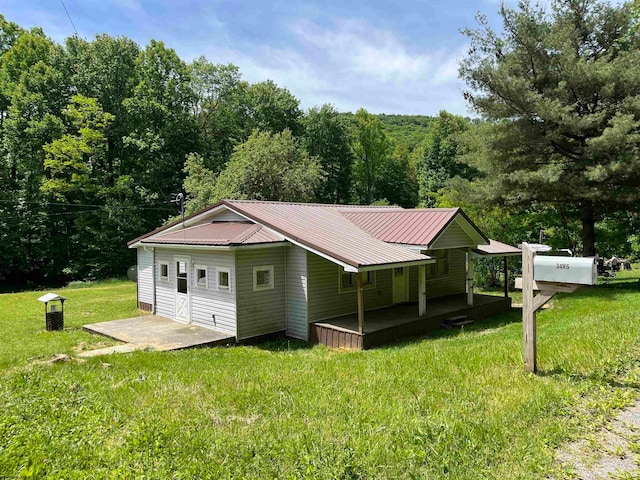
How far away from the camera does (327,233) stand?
42.3 ft

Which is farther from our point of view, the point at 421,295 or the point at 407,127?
the point at 407,127

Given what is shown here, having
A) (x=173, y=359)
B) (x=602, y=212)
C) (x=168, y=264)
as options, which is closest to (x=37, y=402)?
(x=173, y=359)

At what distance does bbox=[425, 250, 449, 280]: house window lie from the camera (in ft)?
52.7

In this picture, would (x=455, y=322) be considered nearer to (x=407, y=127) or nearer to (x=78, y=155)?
(x=78, y=155)

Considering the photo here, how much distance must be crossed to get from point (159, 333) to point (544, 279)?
9.79m

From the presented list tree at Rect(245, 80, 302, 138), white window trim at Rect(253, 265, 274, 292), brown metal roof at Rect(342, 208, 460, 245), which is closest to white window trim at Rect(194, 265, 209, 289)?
white window trim at Rect(253, 265, 274, 292)

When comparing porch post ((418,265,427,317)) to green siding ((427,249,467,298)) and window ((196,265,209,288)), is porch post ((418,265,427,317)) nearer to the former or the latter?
green siding ((427,249,467,298))

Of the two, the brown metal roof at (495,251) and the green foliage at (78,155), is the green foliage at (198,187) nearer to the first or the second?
→ the green foliage at (78,155)

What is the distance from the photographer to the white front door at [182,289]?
1309 cm

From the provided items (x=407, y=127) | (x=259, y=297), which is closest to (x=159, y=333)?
(x=259, y=297)

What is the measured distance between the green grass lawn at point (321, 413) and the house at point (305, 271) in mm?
3651

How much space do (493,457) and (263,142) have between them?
2504 cm

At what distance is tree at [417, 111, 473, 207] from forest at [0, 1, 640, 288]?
0.20 m

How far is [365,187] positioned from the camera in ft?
158
